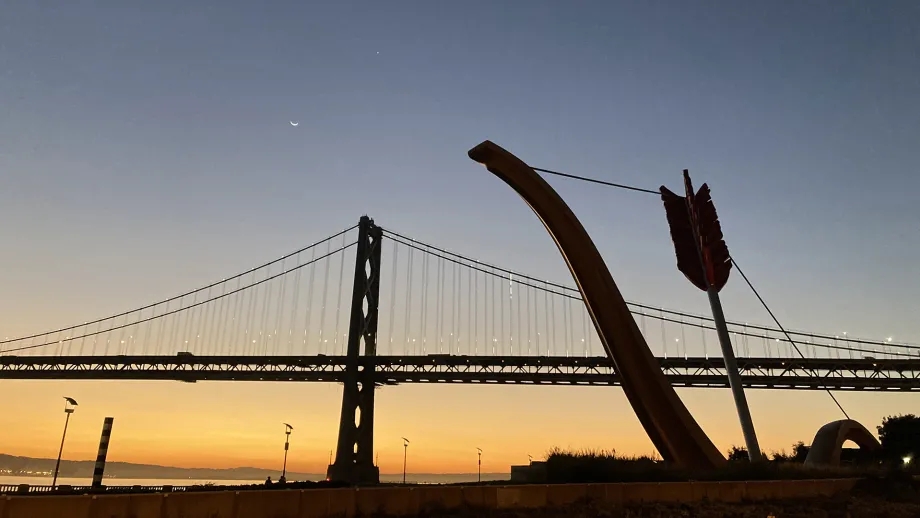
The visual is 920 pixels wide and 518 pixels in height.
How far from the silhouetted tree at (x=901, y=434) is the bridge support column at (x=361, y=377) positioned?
28.5 m

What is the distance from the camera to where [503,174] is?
974cm

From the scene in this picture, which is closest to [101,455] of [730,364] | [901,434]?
[730,364]

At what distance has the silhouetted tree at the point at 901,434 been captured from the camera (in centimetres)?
3753

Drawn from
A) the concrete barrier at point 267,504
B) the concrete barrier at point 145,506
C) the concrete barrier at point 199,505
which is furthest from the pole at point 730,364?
the concrete barrier at point 145,506

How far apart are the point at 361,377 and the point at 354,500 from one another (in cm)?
3165

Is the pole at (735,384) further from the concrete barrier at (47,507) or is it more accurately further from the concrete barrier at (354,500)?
the concrete barrier at (47,507)

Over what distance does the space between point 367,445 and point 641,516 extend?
29.5 m

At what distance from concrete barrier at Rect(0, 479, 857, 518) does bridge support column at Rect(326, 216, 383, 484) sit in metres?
26.3

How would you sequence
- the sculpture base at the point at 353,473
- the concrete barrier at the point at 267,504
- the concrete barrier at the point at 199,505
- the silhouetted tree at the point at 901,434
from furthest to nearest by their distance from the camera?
1. the silhouetted tree at the point at 901,434
2. the sculpture base at the point at 353,473
3. the concrete barrier at the point at 267,504
4. the concrete barrier at the point at 199,505

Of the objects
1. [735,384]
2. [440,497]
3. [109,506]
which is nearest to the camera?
[109,506]

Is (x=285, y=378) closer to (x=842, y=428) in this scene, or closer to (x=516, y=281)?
(x=516, y=281)

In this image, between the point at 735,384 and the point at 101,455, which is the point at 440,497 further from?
the point at 101,455

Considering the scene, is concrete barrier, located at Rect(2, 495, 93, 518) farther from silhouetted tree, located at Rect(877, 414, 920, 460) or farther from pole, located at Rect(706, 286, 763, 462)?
silhouetted tree, located at Rect(877, 414, 920, 460)

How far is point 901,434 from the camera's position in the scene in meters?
39.2
